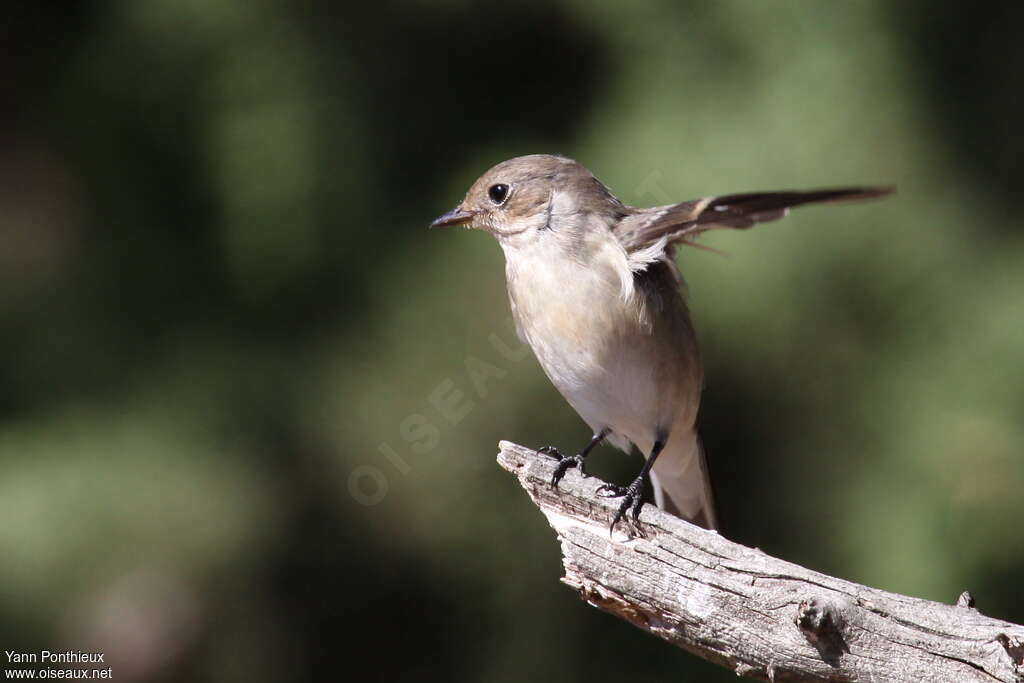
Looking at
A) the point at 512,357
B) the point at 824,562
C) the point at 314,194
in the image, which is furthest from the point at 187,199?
the point at 824,562

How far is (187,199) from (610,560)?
8.64ft

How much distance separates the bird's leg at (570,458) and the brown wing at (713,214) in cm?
73

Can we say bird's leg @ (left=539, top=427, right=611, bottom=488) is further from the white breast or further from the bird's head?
the bird's head

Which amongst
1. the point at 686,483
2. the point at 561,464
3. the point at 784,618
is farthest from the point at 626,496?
the point at 686,483

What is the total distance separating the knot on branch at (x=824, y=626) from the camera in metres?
2.52

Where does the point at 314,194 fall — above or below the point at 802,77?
below

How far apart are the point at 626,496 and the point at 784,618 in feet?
2.00

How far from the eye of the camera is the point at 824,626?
2551mm

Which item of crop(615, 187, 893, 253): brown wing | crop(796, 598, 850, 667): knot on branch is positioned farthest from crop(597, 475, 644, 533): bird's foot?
crop(615, 187, 893, 253): brown wing

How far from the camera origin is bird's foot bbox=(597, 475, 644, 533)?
3.00 m

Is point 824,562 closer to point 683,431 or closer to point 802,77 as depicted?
point 683,431

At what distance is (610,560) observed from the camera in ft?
9.56

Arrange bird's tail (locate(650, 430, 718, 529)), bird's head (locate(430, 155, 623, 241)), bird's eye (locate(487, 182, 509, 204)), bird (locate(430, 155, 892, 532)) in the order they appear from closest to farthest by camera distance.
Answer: bird (locate(430, 155, 892, 532)) → bird's head (locate(430, 155, 623, 241)) → bird's eye (locate(487, 182, 509, 204)) → bird's tail (locate(650, 430, 718, 529))

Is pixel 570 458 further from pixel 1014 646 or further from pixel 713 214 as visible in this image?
pixel 1014 646
